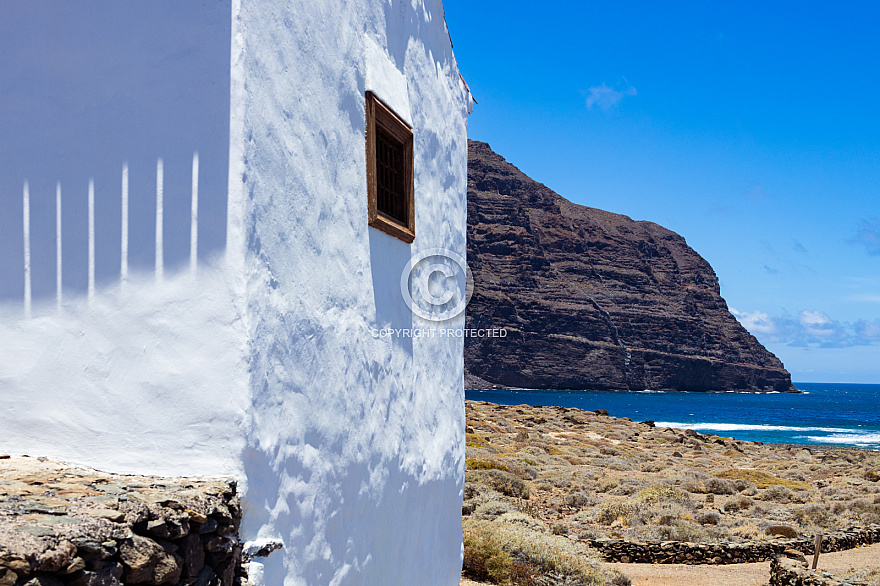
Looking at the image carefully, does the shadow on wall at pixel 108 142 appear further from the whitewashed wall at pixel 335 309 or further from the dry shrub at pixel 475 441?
the dry shrub at pixel 475 441

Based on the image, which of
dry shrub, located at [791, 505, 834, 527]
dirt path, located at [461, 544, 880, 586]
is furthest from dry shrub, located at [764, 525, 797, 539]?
dry shrub, located at [791, 505, 834, 527]

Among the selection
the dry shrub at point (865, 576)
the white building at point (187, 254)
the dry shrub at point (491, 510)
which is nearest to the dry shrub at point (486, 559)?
the dry shrub at point (491, 510)

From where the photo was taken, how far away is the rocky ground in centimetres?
1417

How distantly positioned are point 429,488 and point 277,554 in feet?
8.30

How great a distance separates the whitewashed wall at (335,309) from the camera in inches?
141

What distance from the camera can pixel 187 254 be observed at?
3.45 metres

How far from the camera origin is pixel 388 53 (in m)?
5.28

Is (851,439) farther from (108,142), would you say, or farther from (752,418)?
(108,142)

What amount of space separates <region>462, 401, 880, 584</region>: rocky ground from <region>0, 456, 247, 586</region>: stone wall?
292 inches

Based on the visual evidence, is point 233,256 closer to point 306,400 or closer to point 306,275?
point 306,275

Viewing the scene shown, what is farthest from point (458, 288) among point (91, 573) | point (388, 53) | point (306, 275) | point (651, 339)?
point (651, 339)

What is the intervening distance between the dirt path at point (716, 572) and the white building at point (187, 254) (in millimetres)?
8907

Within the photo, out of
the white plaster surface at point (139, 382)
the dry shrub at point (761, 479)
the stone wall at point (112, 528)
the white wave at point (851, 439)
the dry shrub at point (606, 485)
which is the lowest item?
the white wave at point (851, 439)

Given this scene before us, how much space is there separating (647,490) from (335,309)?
1530 centimetres
